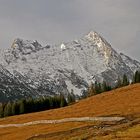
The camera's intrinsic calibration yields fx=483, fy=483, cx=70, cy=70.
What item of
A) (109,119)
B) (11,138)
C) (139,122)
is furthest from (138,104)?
(139,122)

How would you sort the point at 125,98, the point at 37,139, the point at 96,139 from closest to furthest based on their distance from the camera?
1. the point at 96,139
2. the point at 37,139
3. the point at 125,98

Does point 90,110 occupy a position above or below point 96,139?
above

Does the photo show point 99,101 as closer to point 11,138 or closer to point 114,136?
point 11,138

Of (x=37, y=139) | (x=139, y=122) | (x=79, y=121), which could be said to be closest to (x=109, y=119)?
(x=79, y=121)

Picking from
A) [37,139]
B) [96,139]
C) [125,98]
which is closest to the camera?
[96,139]

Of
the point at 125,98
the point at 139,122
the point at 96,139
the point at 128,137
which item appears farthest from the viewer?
the point at 125,98

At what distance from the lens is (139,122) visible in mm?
78250

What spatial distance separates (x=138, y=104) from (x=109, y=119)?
22.7m

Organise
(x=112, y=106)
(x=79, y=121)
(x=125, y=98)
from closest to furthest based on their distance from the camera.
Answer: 1. (x=79, y=121)
2. (x=112, y=106)
3. (x=125, y=98)

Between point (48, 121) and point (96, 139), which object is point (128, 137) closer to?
point (96, 139)

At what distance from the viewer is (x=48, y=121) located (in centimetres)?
13312

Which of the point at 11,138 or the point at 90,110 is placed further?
the point at 90,110

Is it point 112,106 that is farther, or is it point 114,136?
point 112,106

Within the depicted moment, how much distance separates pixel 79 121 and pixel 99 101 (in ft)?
131
